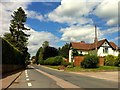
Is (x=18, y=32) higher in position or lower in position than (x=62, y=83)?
higher

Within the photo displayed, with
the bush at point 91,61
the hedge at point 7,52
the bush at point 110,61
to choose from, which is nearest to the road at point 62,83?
the hedge at point 7,52

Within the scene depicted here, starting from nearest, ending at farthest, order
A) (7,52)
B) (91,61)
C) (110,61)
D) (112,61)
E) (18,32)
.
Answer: (7,52)
(91,61)
(112,61)
(110,61)
(18,32)

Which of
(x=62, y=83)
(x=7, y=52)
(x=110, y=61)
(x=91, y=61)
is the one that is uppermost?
(x=7, y=52)

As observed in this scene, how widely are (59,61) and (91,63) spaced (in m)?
35.2

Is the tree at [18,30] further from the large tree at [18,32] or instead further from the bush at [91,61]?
the bush at [91,61]

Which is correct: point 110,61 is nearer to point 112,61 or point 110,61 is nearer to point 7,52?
point 112,61

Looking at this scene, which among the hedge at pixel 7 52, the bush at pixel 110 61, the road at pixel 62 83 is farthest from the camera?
the bush at pixel 110 61

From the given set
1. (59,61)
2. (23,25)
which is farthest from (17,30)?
(59,61)

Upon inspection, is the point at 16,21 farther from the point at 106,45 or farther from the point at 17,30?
the point at 106,45

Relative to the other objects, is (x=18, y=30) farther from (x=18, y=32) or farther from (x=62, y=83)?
(x=62, y=83)

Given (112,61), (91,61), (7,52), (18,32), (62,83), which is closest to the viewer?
(62,83)

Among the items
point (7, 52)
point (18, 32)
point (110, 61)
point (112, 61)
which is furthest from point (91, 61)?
point (18, 32)

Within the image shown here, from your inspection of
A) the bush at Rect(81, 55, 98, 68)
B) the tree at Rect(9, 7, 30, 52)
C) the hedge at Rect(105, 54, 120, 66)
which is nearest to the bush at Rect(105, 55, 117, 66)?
the hedge at Rect(105, 54, 120, 66)

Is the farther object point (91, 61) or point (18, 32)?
point (18, 32)
